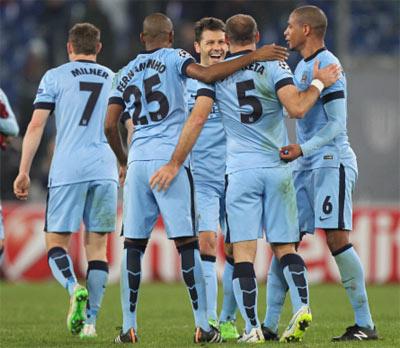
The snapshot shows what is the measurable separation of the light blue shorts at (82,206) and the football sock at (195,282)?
1.37 meters

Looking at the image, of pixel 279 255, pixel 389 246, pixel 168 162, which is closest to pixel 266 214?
pixel 279 255

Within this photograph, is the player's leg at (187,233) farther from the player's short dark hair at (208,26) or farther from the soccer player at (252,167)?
the player's short dark hair at (208,26)

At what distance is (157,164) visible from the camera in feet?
26.5

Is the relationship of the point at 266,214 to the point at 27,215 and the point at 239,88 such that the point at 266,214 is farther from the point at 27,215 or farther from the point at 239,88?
the point at 27,215

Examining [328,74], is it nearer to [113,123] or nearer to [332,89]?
[332,89]

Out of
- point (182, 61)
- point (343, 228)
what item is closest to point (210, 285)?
→ point (343, 228)

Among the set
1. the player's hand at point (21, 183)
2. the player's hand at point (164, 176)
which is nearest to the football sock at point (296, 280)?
the player's hand at point (164, 176)

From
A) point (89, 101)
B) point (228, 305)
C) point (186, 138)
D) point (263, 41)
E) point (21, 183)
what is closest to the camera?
point (186, 138)

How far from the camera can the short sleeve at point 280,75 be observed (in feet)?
25.8

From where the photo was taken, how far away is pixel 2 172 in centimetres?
1725

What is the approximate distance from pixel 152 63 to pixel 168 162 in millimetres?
740

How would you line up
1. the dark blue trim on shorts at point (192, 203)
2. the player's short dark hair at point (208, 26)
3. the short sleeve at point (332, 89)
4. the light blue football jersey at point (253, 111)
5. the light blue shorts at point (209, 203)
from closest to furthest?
the light blue football jersey at point (253, 111) < the dark blue trim on shorts at point (192, 203) < the short sleeve at point (332, 89) < the player's short dark hair at point (208, 26) < the light blue shorts at point (209, 203)

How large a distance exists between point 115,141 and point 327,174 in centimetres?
160

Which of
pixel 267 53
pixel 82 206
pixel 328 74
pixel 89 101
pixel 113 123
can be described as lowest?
pixel 82 206
